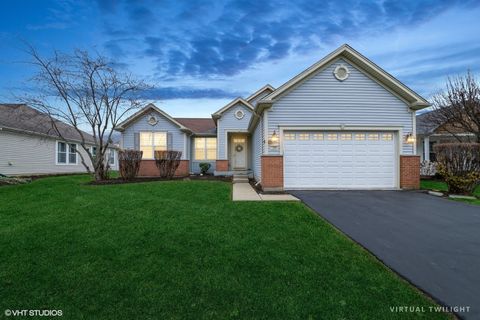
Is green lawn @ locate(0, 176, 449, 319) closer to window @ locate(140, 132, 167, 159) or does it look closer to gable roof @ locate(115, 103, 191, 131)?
window @ locate(140, 132, 167, 159)

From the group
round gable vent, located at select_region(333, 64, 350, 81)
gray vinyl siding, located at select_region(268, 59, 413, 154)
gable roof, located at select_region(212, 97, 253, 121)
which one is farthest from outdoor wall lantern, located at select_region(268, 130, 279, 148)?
gable roof, located at select_region(212, 97, 253, 121)

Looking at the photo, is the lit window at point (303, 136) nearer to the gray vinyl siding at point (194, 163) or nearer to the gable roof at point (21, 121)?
the gray vinyl siding at point (194, 163)

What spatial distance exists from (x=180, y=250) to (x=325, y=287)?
2352mm

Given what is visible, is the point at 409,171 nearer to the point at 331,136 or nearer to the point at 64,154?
the point at 331,136

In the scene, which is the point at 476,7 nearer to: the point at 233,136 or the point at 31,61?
the point at 233,136

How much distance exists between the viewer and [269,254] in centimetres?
363

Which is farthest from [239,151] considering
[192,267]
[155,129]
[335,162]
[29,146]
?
[29,146]

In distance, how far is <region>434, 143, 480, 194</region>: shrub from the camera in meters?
8.59

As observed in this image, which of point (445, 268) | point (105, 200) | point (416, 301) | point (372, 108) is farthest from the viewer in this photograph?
point (372, 108)

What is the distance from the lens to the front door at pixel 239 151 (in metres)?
16.9

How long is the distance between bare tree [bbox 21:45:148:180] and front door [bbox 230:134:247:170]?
7.54 meters

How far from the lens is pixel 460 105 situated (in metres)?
14.2

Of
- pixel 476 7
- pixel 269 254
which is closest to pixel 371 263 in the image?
pixel 269 254

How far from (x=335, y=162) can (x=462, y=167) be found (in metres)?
4.80
